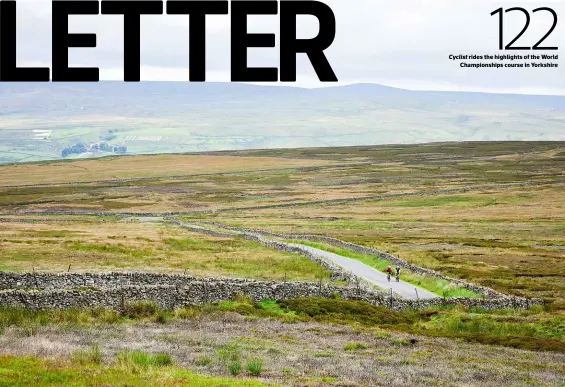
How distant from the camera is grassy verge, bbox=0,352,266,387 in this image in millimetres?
18812

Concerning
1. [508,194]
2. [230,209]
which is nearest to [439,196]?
[508,194]

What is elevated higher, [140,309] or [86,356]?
[86,356]

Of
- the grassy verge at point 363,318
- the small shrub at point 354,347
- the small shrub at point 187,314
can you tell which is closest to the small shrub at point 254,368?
the small shrub at point 354,347

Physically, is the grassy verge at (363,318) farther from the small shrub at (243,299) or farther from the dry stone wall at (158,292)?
the dry stone wall at (158,292)

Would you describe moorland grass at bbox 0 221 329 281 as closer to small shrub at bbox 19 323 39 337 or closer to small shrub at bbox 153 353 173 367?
small shrub at bbox 19 323 39 337

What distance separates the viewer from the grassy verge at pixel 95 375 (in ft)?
61.7

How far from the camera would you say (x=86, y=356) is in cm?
2331

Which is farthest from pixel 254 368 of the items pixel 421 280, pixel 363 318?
pixel 421 280

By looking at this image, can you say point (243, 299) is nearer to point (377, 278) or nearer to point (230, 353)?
point (230, 353)

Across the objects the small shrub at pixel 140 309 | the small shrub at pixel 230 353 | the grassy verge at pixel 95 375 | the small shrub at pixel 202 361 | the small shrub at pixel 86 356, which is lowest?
the small shrub at pixel 140 309

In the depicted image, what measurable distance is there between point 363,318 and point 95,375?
67.7 feet

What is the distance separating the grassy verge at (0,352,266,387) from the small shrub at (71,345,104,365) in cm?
39

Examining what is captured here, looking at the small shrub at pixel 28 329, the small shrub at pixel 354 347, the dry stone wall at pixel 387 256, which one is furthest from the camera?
the dry stone wall at pixel 387 256

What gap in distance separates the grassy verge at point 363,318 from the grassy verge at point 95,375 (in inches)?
345
